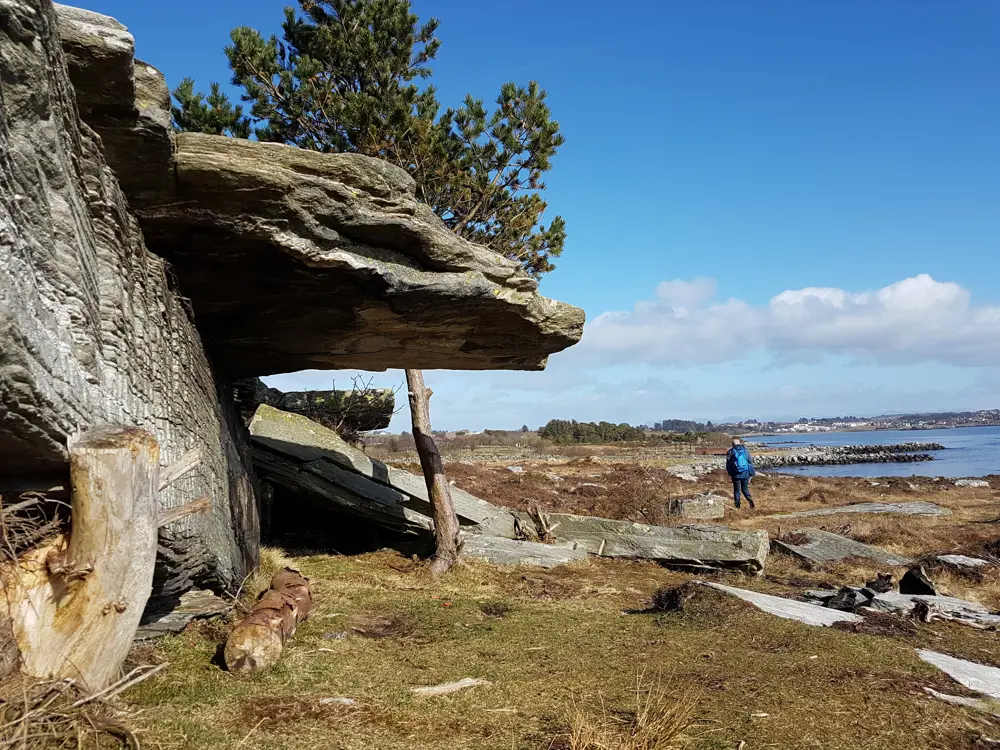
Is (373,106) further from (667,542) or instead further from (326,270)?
(667,542)

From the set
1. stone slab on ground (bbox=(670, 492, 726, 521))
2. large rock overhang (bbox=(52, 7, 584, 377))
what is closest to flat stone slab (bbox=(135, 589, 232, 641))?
large rock overhang (bbox=(52, 7, 584, 377))

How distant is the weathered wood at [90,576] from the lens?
4.56 metres

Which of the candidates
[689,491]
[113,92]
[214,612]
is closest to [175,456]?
[214,612]

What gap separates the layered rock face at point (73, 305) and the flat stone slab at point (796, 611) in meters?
6.42

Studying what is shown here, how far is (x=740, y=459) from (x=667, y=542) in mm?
8816

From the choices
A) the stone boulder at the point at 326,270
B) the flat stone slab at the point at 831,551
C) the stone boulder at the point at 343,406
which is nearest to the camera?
the stone boulder at the point at 326,270

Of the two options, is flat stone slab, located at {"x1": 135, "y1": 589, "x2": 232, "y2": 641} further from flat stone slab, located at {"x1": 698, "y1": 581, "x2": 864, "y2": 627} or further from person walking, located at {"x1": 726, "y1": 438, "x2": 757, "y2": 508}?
person walking, located at {"x1": 726, "y1": 438, "x2": 757, "y2": 508}

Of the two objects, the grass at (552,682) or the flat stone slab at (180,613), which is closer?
the grass at (552,682)

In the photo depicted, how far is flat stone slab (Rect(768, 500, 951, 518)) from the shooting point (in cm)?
2317

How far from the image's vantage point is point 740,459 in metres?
22.2

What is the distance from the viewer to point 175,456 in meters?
6.82

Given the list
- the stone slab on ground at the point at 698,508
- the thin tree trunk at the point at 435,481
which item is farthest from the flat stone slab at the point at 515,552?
the stone slab on ground at the point at 698,508

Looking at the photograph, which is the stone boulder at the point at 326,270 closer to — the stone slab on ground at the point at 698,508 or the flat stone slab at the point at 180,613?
the flat stone slab at the point at 180,613

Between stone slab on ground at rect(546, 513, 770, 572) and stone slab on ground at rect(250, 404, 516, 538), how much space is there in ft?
4.86
